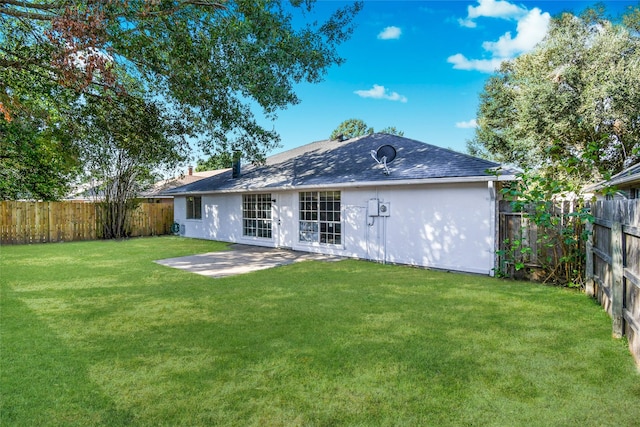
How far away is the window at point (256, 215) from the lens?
1330 centimetres

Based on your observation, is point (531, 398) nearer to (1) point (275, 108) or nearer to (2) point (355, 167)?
(1) point (275, 108)

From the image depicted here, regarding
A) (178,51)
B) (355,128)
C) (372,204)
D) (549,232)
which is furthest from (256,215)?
(355,128)

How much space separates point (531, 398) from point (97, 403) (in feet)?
11.3

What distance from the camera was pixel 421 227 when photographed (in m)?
9.03

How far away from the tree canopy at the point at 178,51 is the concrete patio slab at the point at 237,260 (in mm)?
3402

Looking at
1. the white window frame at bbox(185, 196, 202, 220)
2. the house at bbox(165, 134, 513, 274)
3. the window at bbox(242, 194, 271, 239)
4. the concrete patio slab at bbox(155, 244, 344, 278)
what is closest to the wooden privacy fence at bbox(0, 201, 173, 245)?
the white window frame at bbox(185, 196, 202, 220)

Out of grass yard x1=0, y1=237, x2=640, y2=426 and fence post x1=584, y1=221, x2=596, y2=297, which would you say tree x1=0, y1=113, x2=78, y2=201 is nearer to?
grass yard x1=0, y1=237, x2=640, y2=426

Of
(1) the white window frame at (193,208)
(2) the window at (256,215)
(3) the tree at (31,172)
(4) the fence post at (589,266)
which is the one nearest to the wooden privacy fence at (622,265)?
(4) the fence post at (589,266)

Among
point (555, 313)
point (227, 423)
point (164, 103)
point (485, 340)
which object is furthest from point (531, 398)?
point (164, 103)

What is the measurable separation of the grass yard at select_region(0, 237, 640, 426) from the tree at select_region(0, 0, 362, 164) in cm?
326

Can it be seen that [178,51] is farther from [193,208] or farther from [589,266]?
[193,208]

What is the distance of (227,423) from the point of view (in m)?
2.51

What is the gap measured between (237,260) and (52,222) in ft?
33.0

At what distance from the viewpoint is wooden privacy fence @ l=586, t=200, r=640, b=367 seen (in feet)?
11.7
